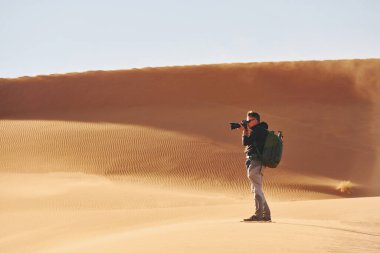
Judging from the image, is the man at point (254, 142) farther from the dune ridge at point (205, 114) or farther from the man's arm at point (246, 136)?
the dune ridge at point (205, 114)

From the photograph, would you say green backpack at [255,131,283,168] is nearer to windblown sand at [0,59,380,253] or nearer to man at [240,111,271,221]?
man at [240,111,271,221]

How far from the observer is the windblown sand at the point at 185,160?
9.10 m

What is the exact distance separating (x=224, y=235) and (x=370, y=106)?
2672 centimetres

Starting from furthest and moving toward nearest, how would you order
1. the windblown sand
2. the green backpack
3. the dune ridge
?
the dune ridge → the windblown sand → the green backpack

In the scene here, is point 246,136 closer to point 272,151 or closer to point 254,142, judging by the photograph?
point 254,142

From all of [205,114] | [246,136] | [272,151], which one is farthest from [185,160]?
[272,151]

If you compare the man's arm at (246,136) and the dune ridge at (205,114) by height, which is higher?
the dune ridge at (205,114)

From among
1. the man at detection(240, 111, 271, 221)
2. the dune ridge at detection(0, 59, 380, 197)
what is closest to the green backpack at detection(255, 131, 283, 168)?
the man at detection(240, 111, 271, 221)

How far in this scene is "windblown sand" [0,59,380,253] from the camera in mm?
9102

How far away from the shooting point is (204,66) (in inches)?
1549

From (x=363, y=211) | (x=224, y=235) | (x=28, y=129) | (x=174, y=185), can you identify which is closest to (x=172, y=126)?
(x=28, y=129)

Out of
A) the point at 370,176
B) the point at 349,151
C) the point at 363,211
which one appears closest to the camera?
the point at 363,211

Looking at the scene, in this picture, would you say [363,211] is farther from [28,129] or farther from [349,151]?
[28,129]

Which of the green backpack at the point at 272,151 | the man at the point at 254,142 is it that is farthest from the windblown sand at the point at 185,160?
the green backpack at the point at 272,151
